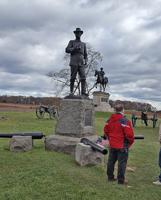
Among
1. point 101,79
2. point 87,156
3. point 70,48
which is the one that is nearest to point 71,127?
point 87,156

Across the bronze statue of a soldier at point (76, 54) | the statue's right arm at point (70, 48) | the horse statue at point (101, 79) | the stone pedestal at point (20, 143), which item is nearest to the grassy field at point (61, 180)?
the stone pedestal at point (20, 143)

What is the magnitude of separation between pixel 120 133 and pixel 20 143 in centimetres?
280

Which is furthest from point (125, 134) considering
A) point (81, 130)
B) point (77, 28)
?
point (77, 28)

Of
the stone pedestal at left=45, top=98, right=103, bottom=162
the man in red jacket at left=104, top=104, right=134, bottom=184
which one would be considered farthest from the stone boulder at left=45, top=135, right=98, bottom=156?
the man in red jacket at left=104, top=104, right=134, bottom=184

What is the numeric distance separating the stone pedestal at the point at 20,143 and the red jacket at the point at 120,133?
8.46 feet

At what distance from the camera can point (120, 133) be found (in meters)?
3.39

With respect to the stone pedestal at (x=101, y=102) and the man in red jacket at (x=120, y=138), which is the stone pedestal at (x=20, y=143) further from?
the stone pedestal at (x=101, y=102)

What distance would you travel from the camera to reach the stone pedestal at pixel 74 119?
5.27m

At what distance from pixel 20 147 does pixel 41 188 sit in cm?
214

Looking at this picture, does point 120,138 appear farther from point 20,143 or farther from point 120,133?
point 20,143

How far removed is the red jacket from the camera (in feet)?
10.9

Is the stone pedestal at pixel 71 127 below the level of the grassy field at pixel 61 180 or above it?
above

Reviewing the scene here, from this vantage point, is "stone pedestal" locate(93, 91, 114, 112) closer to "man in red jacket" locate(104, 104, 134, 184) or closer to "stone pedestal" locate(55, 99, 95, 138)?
"stone pedestal" locate(55, 99, 95, 138)

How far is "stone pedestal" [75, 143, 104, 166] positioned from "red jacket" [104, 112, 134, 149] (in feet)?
2.95
